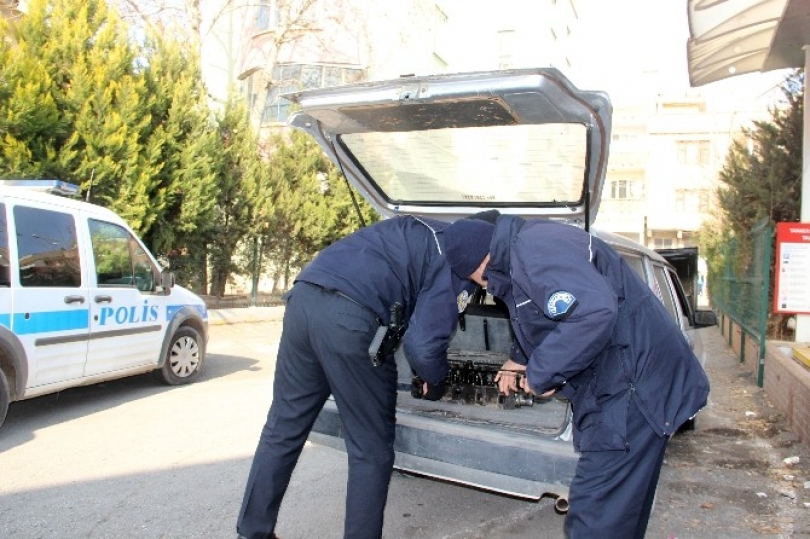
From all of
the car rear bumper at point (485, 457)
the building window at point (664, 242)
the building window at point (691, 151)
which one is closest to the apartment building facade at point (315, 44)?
the car rear bumper at point (485, 457)

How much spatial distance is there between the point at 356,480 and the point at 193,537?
1.17m

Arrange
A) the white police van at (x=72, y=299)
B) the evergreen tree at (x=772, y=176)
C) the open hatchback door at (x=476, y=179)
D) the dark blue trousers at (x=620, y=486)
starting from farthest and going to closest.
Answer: the evergreen tree at (x=772, y=176) < the white police van at (x=72, y=299) < the open hatchback door at (x=476, y=179) < the dark blue trousers at (x=620, y=486)

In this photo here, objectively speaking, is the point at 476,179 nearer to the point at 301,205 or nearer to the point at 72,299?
the point at 72,299

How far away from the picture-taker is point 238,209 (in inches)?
541

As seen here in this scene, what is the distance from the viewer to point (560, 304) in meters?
2.22

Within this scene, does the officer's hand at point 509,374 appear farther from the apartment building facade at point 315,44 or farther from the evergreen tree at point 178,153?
the apartment building facade at point 315,44

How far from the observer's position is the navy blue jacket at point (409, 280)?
9.12 ft

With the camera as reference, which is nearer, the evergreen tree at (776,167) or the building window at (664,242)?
→ the evergreen tree at (776,167)

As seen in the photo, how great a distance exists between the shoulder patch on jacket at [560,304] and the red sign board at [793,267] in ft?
19.2

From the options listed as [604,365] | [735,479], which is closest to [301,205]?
[735,479]

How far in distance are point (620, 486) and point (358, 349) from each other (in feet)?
3.68

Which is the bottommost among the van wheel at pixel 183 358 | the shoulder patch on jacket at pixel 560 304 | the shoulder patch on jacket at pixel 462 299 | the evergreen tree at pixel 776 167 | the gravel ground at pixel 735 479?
the gravel ground at pixel 735 479

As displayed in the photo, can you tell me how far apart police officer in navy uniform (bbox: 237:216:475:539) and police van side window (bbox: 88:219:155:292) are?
365 cm

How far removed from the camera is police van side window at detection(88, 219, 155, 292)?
19.7 feet
